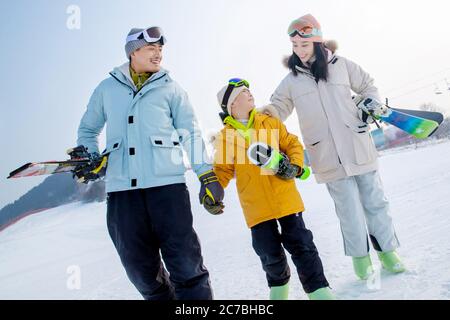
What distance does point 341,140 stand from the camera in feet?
9.50

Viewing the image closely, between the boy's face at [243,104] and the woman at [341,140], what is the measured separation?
20 centimetres

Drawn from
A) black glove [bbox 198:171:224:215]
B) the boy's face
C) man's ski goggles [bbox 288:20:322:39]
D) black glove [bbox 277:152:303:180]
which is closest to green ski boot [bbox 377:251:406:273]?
black glove [bbox 277:152:303:180]

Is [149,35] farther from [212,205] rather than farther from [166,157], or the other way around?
[212,205]

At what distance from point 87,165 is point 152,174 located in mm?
498

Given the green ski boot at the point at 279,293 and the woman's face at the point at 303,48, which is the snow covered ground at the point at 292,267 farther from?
the woman's face at the point at 303,48

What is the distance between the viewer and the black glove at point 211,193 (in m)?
2.25

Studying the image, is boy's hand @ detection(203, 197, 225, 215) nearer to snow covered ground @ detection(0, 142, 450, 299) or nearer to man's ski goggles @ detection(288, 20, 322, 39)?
snow covered ground @ detection(0, 142, 450, 299)

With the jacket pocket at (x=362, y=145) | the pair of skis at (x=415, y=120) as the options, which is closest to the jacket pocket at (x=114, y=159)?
the jacket pocket at (x=362, y=145)

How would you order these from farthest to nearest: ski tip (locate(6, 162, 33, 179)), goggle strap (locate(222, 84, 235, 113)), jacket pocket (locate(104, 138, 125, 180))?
goggle strap (locate(222, 84, 235, 113)) < jacket pocket (locate(104, 138, 125, 180)) < ski tip (locate(6, 162, 33, 179))

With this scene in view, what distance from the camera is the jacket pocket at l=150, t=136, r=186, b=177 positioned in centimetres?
230

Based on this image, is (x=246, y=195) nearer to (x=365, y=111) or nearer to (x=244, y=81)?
(x=244, y=81)

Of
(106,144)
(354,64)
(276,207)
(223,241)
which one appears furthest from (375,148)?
(223,241)

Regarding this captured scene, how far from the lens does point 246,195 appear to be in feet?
8.42

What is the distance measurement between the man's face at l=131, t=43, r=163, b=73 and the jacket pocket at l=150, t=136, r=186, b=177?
0.60m
